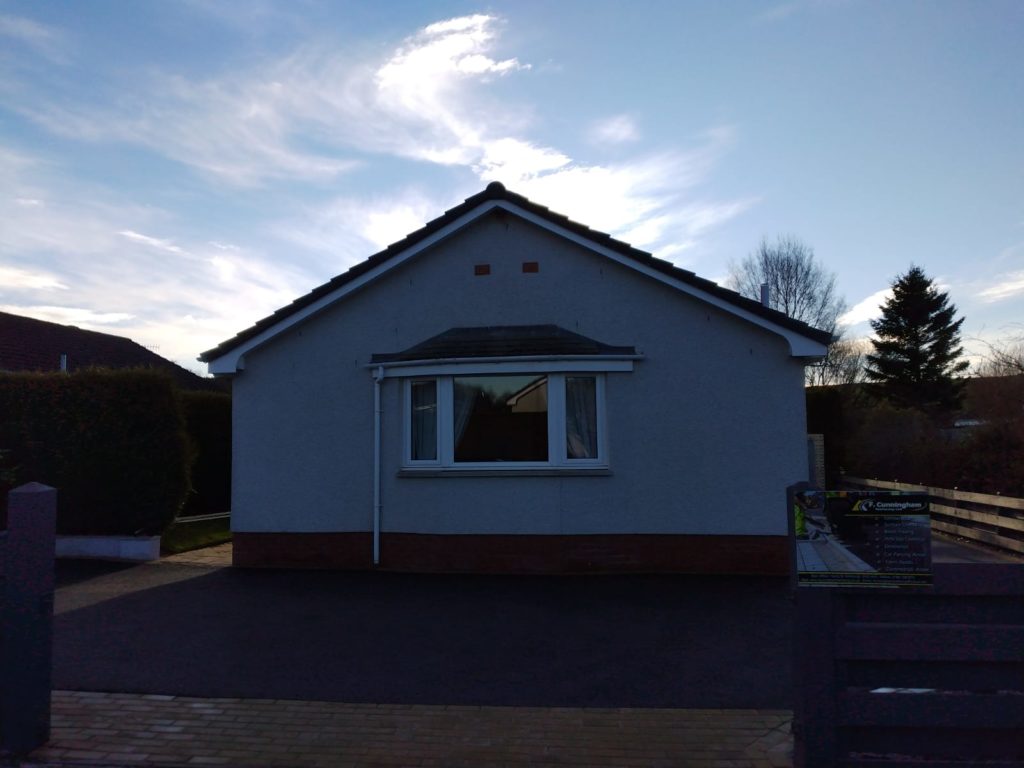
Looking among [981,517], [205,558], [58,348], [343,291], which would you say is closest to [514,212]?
[343,291]

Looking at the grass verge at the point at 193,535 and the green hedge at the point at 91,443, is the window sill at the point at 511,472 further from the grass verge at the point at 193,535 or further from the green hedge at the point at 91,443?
the grass verge at the point at 193,535

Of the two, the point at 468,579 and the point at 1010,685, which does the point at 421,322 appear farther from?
the point at 1010,685

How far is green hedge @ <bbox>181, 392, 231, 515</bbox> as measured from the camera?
17.8m

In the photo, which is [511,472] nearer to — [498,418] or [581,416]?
[498,418]

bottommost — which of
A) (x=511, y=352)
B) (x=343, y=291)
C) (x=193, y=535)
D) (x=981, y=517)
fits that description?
(x=193, y=535)

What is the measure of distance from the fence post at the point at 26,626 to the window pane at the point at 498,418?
6.33m

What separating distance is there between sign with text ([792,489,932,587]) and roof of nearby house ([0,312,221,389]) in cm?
1961

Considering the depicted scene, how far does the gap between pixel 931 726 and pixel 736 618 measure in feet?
13.5

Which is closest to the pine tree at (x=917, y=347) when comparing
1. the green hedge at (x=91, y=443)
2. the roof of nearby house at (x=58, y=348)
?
the roof of nearby house at (x=58, y=348)

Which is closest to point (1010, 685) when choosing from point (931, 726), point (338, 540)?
point (931, 726)

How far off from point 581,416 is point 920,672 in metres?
6.88

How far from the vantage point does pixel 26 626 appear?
4.95 m

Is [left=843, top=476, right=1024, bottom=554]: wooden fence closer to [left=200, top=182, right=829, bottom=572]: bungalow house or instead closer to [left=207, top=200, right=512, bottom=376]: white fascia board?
[left=200, top=182, right=829, bottom=572]: bungalow house

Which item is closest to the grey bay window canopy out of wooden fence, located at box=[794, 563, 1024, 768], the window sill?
the window sill
